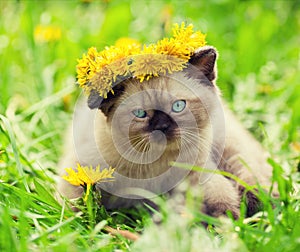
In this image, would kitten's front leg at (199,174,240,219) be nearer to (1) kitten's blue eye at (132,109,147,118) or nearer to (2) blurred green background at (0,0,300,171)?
(1) kitten's blue eye at (132,109,147,118)

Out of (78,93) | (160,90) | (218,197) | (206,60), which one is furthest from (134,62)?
(78,93)

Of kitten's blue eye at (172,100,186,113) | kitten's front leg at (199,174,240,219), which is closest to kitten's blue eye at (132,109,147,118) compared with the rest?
kitten's blue eye at (172,100,186,113)

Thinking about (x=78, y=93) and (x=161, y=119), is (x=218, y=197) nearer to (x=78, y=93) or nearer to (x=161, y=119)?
(x=161, y=119)

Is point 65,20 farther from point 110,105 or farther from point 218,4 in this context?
point 110,105

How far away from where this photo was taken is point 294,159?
256 cm

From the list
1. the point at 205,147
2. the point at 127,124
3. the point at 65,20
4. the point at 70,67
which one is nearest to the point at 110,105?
the point at 127,124

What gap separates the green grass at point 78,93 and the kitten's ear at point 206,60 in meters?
0.31

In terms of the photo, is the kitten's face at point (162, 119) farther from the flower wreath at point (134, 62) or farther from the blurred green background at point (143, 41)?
the blurred green background at point (143, 41)

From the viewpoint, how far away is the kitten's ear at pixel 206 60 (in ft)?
6.54

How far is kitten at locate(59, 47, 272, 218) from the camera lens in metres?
1.98

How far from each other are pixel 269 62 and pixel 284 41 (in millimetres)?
547

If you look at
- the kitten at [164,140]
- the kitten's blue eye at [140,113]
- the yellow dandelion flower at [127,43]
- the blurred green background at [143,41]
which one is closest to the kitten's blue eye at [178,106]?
the kitten at [164,140]

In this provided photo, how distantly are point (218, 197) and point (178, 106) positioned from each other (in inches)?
18.0

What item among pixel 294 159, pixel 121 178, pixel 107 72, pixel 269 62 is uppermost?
pixel 269 62
